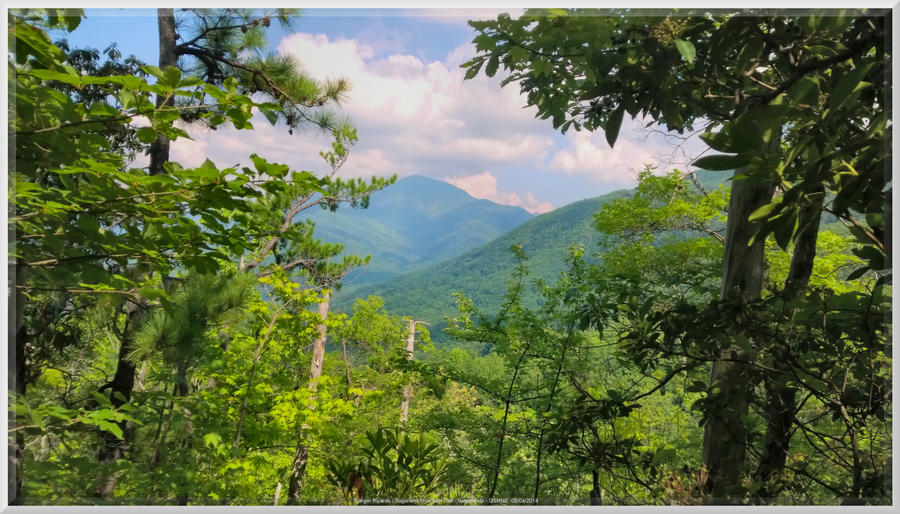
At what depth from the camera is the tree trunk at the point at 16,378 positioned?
985 millimetres

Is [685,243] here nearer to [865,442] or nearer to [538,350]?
[538,350]

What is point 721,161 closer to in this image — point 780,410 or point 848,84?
point 848,84

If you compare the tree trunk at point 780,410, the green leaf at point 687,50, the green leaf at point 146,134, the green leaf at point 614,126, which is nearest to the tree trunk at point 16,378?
the green leaf at point 146,134

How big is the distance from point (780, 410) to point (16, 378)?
5.69ft

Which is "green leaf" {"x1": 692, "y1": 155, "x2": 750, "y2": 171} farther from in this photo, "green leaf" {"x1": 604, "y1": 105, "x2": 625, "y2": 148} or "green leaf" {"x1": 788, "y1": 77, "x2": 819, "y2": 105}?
"green leaf" {"x1": 604, "y1": 105, "x2": 625, "y2": 148}

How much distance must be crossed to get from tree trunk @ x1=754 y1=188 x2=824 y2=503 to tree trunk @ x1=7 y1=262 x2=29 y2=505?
1587 millimetres

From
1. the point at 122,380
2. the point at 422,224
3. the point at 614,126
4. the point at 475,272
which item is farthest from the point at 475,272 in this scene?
the point at 422,224

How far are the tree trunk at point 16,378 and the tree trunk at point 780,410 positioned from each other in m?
1.59

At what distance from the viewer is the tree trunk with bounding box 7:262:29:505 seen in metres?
0.98

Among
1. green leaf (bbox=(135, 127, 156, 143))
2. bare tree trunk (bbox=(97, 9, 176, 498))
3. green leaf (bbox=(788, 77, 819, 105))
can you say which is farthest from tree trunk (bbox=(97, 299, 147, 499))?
green leaf (bbox=(788, 77, 819, 105))

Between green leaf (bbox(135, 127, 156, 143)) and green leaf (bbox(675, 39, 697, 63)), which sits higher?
green leaf (bbox(675, 39, 697, 63))

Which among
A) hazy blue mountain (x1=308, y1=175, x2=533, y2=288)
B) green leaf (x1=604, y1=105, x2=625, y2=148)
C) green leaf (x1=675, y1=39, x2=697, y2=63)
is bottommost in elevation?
green leaf (x1=604, y1=105, x2=625, y2=148)

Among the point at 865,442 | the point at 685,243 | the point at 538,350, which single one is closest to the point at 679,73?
the point at 865,442

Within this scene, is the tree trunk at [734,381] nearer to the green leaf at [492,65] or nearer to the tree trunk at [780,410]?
the tree trunk at [780,410]
